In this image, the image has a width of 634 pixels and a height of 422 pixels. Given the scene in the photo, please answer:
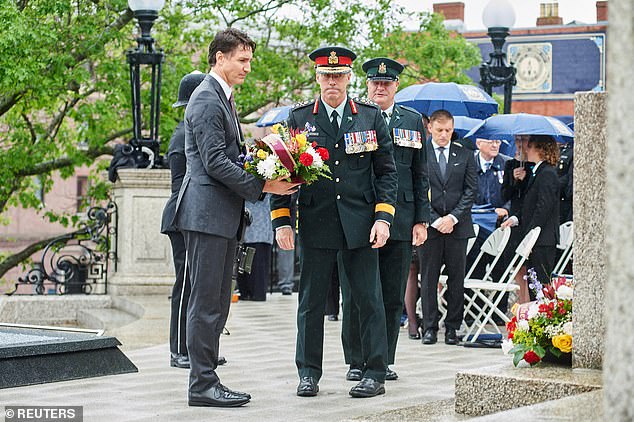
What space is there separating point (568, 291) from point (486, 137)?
7288 mm

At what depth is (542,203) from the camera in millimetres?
11672

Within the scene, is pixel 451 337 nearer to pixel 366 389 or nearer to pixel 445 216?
pixel 445 216

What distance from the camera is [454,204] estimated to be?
1076cm

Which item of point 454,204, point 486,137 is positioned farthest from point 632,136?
point 486,137

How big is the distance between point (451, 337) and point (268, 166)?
4512 millimetres

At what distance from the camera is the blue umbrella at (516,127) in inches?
509

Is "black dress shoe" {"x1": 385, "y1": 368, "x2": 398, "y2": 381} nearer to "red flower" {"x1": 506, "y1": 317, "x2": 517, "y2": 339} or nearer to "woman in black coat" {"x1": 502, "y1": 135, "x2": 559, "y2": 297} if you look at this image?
"red flower" {"x1": 506, "y1": 317, "x2": 517, "y2": 339}

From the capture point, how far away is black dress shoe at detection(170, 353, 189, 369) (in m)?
8.35

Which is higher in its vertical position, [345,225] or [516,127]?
[516,127]

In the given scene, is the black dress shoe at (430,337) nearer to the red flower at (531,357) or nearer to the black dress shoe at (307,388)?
the black dress shoe at (307,388)

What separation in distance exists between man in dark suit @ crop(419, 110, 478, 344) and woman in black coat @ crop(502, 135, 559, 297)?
1.04 m

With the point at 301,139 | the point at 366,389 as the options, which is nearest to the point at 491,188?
the point at 366,389

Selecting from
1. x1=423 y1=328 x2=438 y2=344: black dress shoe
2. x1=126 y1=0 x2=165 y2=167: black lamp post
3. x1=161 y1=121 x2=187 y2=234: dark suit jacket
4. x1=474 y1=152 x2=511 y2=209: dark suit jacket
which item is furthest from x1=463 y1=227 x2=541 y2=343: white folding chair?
x1=126 y1=0 x2=165 y2=167: black lamp post

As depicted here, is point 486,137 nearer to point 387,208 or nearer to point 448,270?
point 448,270
